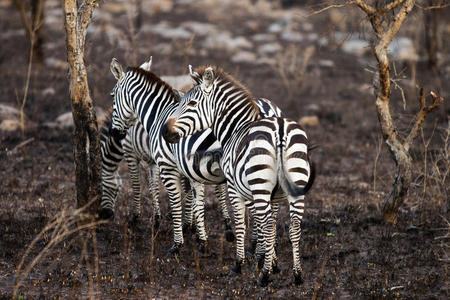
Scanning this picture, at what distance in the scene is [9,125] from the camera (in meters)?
15.0

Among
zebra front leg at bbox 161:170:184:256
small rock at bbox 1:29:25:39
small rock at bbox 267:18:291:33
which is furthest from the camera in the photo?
small rock at bbox 267:18:291:33

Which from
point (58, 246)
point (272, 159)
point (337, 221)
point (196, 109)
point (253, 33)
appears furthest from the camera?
point (253, 33)

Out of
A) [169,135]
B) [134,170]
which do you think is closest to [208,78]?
[169,135]

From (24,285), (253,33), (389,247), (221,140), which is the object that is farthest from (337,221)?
(253,33)

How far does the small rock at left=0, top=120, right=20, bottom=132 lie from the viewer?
14.8m

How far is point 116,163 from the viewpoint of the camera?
9.71 m

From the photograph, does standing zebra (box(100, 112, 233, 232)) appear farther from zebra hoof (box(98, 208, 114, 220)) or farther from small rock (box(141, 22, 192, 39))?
small rock (box(141, 22, 192, 39))

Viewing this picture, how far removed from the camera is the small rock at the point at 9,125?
14834mm

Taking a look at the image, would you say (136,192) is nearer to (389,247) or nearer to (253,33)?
(389,247)

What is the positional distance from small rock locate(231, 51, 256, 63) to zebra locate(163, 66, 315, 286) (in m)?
19.8

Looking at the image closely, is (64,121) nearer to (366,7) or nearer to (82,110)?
(82,110)

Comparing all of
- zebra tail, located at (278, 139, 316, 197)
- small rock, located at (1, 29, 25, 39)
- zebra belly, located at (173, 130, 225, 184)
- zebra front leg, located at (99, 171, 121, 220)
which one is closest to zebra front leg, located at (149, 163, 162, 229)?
zebra front leg, located at (99, 171, 121, 220)

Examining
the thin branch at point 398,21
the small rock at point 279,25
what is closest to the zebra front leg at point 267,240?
the thin branch at point 398,21

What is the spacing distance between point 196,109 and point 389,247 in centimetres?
350
